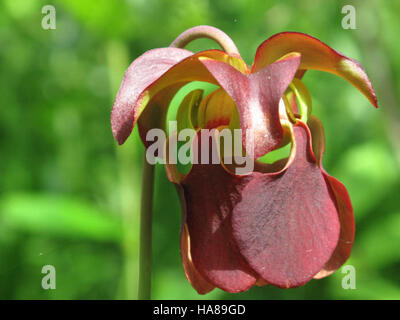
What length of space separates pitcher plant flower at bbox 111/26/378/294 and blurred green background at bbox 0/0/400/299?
950mm

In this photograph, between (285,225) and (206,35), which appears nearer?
(285,225)

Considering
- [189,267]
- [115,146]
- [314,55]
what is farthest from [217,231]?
[115,146]

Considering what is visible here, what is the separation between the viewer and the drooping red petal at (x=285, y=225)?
76 centimetres

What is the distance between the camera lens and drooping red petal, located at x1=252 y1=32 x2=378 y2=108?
805mm

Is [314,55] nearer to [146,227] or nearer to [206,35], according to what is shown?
[206,35]

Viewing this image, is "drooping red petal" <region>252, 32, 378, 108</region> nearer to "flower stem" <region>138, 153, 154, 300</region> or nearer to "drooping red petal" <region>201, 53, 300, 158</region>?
"drooping red petal" <region>201, 53, 300, 158</region>

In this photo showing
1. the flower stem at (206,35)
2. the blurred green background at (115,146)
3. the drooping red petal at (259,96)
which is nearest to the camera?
the drooping red petal at (259,96)

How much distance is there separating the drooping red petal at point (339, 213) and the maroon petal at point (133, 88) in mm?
233

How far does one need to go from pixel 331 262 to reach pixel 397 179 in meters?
1.18

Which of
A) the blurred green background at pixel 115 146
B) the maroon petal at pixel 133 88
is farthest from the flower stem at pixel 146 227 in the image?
Answer: the blurred green background at pixel 115 146

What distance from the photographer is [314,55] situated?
0.83m

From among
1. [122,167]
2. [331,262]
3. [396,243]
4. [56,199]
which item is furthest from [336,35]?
[331,262]

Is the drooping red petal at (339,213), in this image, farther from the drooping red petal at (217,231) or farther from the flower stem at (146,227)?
the flower stem at (146,227)

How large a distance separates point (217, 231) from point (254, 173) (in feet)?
0.33
